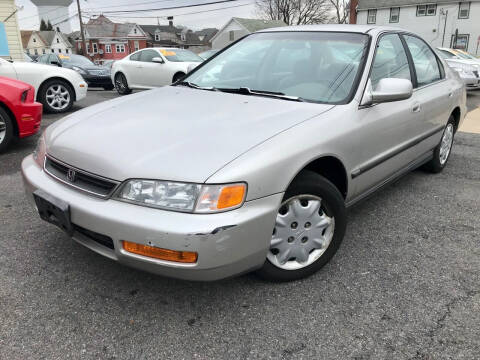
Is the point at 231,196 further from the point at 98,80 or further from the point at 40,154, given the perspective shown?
the point at 98,80

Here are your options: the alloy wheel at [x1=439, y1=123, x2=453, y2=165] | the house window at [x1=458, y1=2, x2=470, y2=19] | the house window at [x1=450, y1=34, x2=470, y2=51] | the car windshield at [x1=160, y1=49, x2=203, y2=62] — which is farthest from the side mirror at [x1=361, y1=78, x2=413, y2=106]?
the house window at [x1=458, y1=2, x2=470, y2=19]

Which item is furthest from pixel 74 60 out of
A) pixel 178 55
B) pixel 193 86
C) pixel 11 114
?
pixel 193 86

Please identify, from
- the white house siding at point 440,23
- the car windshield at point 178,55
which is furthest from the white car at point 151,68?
the white house siding at point 440,23

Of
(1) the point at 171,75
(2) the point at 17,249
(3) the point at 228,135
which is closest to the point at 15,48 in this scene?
(1) the point at 171,75

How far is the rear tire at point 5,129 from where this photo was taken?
16.0 ft

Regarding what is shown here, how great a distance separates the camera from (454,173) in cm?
470

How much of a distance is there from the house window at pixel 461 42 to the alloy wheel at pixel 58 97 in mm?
38354

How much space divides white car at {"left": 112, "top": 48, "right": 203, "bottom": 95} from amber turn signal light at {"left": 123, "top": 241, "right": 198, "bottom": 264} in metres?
8.77

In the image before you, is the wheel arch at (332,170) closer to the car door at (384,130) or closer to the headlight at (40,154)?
the car door at (384,130)

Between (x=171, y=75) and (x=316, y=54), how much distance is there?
795cm

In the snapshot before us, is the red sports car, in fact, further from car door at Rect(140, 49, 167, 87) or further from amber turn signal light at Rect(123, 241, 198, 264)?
car door at Rect(140, 49, 167, 87)

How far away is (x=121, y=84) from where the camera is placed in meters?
12.0

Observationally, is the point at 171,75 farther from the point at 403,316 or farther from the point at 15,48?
the point at 403,316

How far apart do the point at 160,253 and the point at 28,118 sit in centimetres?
400
